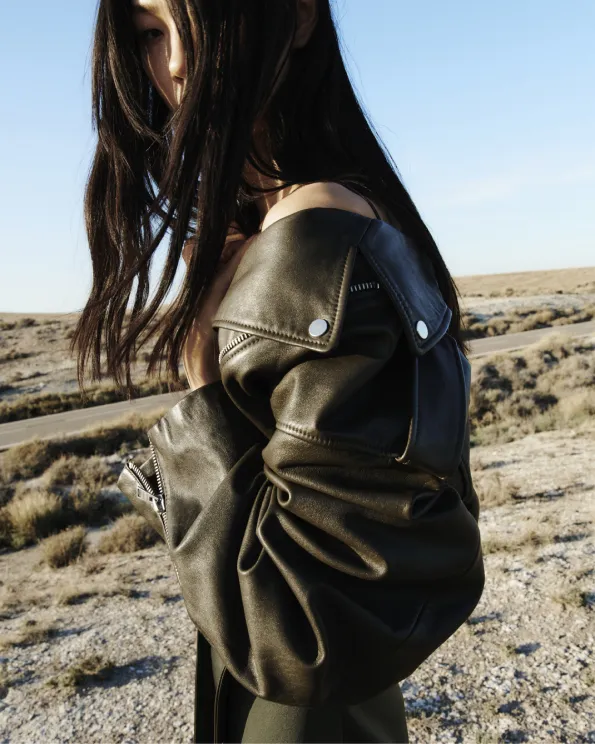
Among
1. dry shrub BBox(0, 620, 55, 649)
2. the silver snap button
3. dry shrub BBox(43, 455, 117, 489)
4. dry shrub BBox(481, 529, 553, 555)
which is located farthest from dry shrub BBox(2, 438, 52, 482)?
the silver snap button

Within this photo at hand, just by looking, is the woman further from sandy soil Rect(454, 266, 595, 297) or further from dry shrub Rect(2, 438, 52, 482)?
sandy soil Rect(454, 266, 595, 297)

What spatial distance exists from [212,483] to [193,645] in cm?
330

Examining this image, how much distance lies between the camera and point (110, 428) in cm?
1479

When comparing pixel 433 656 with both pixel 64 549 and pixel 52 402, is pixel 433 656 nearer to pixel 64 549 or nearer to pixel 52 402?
pixel 64 549

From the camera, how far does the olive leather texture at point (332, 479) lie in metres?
1.16

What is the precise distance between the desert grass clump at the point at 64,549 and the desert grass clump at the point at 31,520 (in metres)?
1.27

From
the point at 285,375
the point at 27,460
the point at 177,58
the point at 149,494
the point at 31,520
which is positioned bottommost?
the point at 27,460

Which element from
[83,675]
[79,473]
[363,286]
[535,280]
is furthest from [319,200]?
[535,280]

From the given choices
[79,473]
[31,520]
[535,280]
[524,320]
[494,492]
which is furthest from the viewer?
[535,280]

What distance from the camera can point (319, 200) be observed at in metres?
1.31

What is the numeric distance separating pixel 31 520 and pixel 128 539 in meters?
2.33

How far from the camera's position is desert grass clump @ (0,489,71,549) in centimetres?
850

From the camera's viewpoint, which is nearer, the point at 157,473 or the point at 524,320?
the point at 157,473

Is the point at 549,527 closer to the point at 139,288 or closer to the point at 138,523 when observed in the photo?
the point at 138,523
